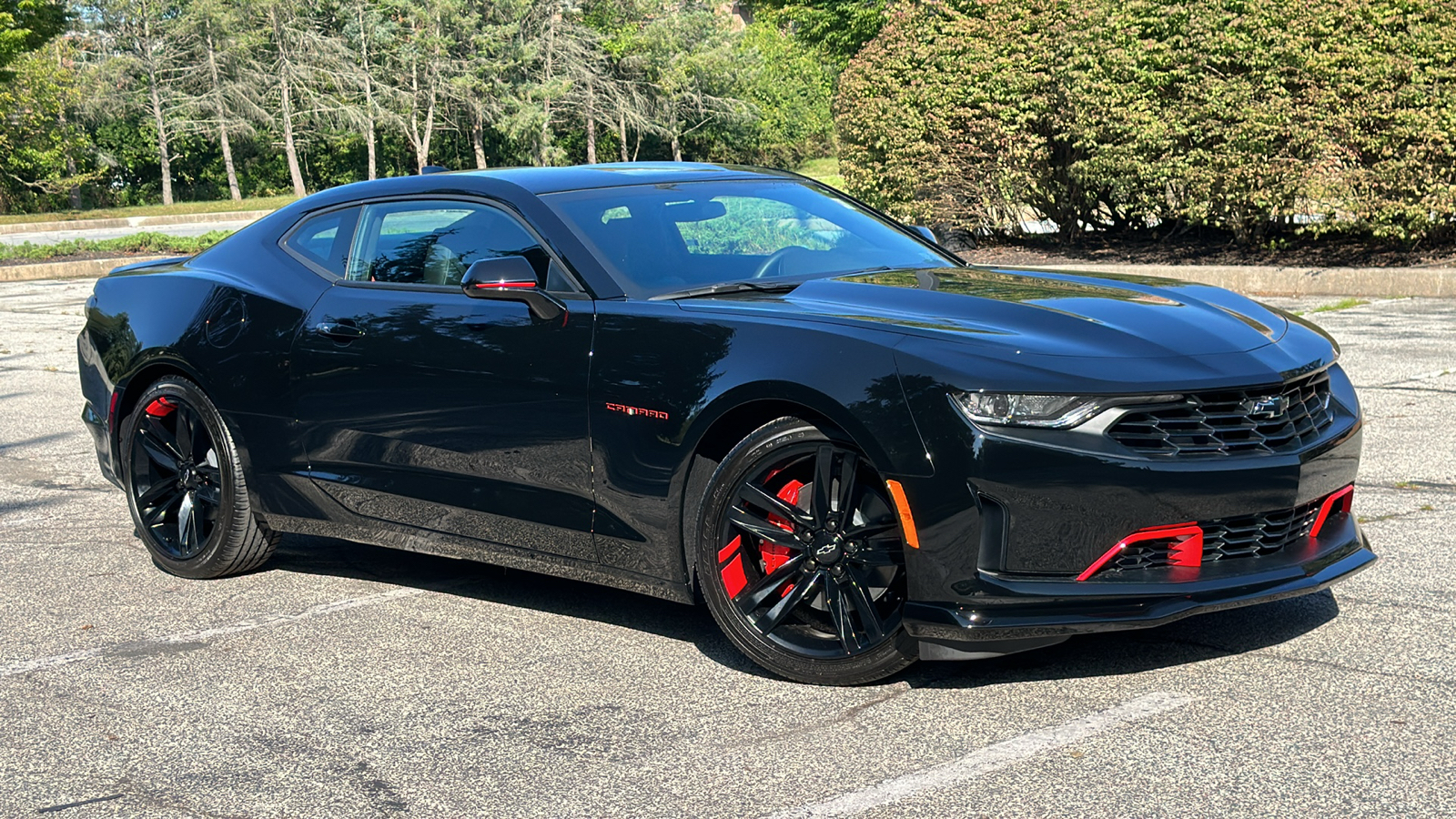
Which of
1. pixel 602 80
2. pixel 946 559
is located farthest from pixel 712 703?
pixel 602 80

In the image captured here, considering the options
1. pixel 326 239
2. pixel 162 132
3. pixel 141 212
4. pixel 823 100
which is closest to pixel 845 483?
pixel 326 239

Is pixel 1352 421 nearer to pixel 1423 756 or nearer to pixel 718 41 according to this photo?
pixel 1423 756

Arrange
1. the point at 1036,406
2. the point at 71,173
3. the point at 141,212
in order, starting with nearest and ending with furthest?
the point at 1036,406
the point at 141,212
the point at 71,173

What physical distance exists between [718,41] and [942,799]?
203 ft

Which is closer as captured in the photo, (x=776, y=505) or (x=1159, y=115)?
(x=776, y=505)

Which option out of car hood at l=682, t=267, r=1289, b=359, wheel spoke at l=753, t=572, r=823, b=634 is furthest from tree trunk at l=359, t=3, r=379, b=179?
wheel spoke at l=753, t=572, r=823, b=634

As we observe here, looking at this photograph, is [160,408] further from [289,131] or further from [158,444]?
[289,131]

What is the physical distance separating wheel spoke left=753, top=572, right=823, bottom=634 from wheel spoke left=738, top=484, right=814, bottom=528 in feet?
0.53

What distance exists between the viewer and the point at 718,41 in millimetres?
62875

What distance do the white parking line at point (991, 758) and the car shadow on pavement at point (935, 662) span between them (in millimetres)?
310

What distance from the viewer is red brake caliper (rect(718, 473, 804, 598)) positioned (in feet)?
13.9

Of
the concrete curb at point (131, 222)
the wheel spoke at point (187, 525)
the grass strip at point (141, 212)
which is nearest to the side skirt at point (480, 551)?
the wheel spoke at point (187, 525)

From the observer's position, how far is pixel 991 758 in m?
3.62

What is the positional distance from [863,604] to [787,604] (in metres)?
0.24
